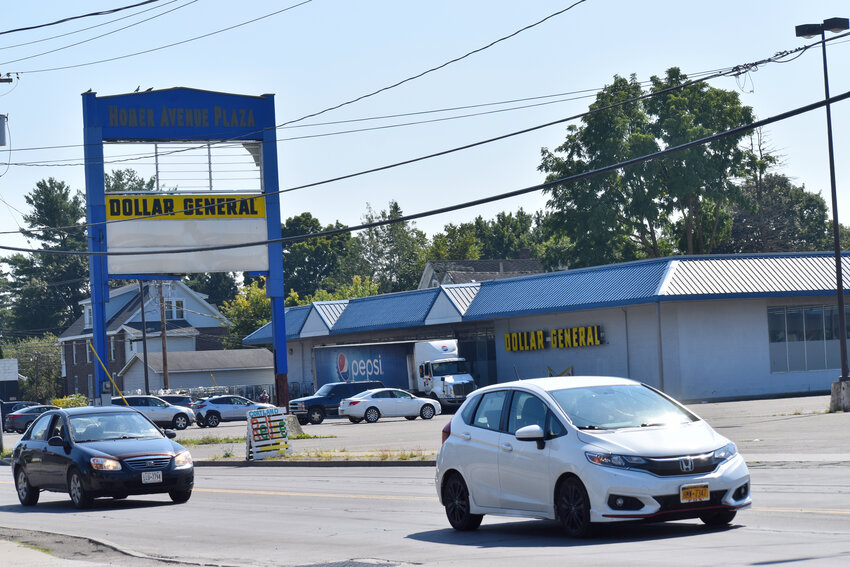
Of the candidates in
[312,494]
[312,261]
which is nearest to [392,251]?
[312,261]

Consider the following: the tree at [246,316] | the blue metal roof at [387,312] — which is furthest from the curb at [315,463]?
the tree at [246,316]

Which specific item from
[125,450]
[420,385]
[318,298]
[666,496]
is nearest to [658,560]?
[666,496]

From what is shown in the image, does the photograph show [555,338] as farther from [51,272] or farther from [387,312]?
[51,272]

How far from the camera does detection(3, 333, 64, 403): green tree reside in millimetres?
99188

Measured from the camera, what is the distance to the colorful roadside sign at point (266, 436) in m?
28.4

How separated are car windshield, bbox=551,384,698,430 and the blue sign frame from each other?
87.4 ft

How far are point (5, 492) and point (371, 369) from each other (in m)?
32.6

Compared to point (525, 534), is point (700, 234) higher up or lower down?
higher up

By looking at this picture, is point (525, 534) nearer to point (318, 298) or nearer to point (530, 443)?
point (530, 443)

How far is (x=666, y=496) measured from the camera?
10203 millimetres

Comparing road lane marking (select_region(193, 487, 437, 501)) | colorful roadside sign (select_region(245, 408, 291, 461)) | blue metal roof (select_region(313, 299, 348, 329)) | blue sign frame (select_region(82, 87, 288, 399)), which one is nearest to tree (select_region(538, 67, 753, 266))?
blue metal roof (select_region(313, 299, 348, 329))

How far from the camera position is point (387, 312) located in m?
60.8

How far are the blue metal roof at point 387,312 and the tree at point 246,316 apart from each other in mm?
30805

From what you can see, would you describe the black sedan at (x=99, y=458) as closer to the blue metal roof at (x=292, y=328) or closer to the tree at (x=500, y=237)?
the blue metal roof at (x=292, y=328)
